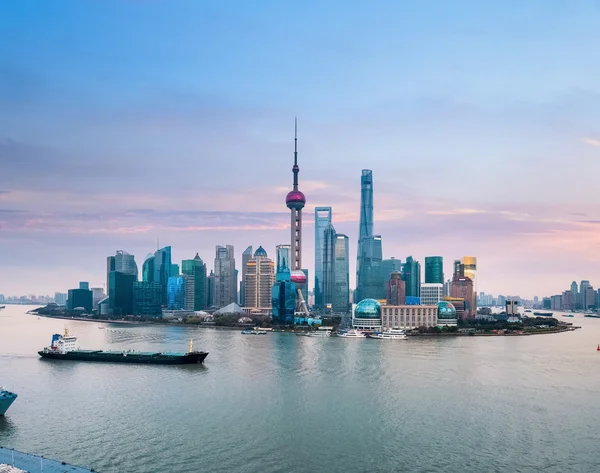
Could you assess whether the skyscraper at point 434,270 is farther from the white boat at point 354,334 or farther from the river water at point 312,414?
the river water at point 312,414

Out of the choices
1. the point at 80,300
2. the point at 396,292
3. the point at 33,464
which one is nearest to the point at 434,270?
the point at 396,292

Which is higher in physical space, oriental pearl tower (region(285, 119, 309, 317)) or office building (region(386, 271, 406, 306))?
oriental pearl tower (region(285, 119, 309, 317))

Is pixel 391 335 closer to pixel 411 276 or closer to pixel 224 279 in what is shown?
pixel 411 276

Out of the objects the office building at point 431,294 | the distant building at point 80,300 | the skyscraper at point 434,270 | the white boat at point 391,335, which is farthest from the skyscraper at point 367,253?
the white boat at point 391,335

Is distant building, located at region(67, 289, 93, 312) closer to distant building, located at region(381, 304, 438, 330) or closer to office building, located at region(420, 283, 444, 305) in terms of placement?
office building, located at region(420, 283, 444, 305)

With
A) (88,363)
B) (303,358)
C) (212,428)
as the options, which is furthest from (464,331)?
(212,428)

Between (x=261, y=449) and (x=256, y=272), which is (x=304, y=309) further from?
(x=261, y=449)

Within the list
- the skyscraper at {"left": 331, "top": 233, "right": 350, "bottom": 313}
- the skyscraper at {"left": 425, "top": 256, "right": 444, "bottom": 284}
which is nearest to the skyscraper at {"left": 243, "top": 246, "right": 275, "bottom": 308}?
the skyscraper at {"left": 331, "top": 233, "right": 350, "bottom": 313}

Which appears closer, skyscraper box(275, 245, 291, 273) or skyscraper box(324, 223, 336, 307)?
skyscraper box(275, 245, 291, 273)
